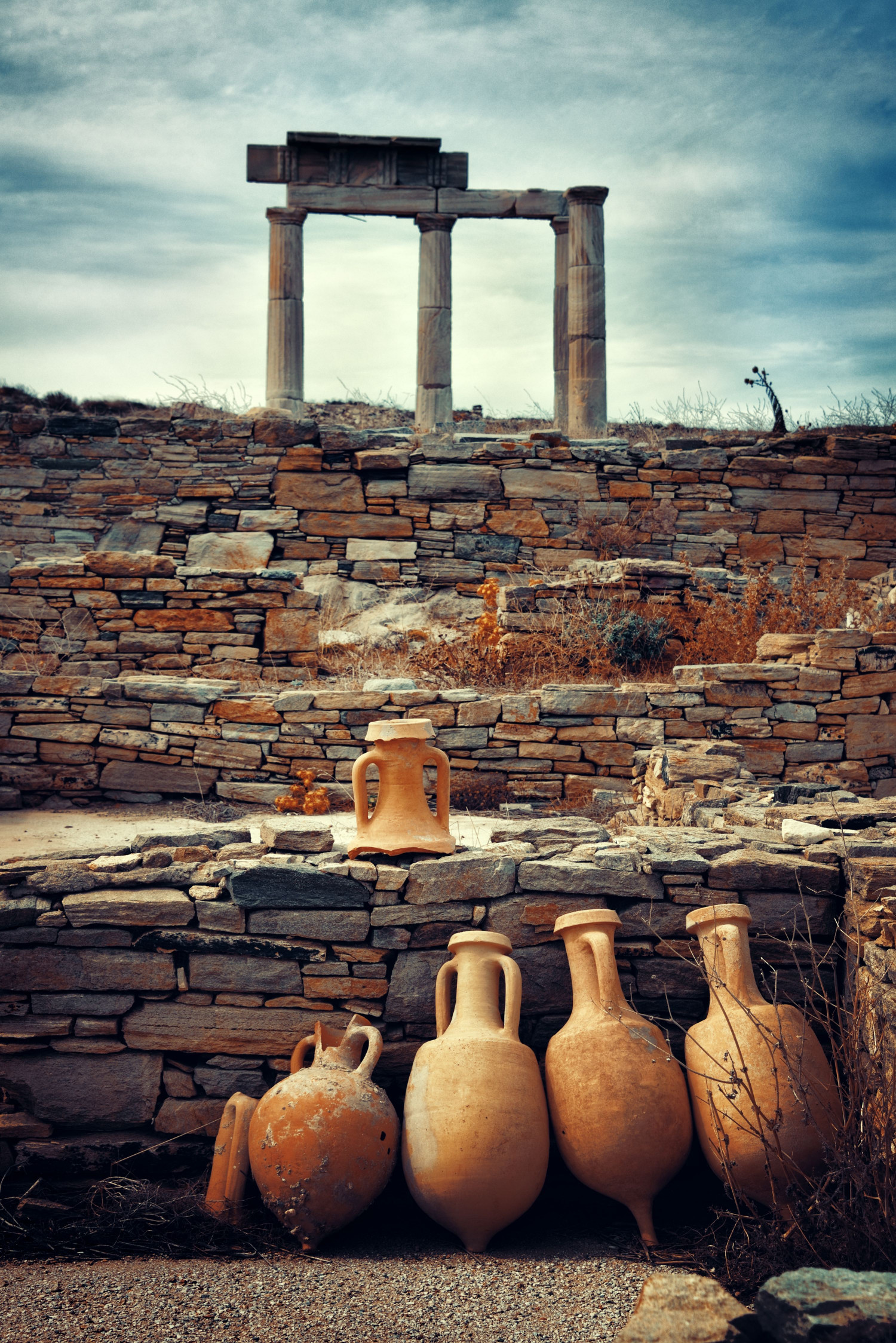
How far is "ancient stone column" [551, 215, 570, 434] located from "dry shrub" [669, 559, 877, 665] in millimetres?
5330

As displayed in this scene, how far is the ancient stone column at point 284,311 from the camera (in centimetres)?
1259

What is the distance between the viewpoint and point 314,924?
127 inches

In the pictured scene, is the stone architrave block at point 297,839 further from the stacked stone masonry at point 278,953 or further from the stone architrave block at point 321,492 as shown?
the stone architrave block at point 321,492

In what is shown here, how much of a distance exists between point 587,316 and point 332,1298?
1203cm

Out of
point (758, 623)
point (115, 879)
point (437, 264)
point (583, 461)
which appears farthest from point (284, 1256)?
point (437, 264)

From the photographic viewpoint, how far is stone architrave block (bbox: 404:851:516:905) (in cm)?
324

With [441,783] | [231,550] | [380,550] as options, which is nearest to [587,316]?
[380,550]

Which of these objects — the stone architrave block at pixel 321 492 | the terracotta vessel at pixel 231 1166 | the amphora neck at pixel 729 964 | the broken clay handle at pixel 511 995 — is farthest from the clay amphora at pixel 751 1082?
the stone architrave block at pixel 321 492

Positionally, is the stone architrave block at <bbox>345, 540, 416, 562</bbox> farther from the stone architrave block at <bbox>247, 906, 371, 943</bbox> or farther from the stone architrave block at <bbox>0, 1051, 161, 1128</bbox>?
the stone architrave block at <bbox>0, 1051, 161, 1128</bbox>

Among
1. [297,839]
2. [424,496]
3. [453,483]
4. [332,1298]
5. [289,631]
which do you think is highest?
[453,483]

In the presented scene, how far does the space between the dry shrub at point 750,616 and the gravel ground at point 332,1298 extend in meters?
5.60

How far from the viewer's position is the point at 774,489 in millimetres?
10273

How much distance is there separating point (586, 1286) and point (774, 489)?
9.26m

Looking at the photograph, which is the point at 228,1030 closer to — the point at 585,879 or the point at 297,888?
the point at 297,888
